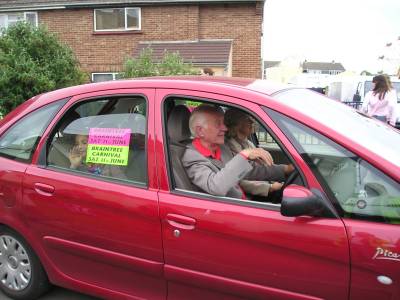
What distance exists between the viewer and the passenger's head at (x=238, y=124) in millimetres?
3240

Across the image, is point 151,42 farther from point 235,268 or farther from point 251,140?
point 235,268

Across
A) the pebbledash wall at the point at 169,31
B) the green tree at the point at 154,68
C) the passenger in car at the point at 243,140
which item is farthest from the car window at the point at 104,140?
the pebbledash wall at the point at 169,31

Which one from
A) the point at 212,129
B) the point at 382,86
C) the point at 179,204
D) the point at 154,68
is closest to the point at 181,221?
the point at 179,204

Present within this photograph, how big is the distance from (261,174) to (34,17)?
1561 centimetres

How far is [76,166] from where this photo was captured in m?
3.00

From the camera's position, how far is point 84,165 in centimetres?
298

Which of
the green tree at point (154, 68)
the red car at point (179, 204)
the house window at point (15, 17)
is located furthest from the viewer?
the house window at point (15, 17)

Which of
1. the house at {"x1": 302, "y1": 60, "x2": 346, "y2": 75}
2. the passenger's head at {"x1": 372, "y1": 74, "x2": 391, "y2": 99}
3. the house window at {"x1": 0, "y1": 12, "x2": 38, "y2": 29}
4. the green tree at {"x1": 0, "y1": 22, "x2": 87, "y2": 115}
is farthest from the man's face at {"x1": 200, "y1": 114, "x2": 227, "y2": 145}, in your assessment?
the house at {"x1": 302, "y1": 60, "x2": 346, "y2": 75}

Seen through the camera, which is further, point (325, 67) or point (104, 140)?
point (325, 67)

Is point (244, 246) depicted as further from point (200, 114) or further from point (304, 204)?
point (200, 114)

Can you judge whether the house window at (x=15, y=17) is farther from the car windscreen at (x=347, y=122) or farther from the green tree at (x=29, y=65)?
the car windscreen at (x=347, y=122)

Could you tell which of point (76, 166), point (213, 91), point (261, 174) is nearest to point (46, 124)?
point (76, 166)

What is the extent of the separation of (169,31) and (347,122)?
45.5 feet

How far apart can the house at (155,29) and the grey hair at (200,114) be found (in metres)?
11.7
